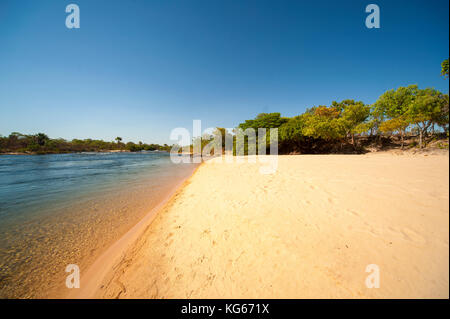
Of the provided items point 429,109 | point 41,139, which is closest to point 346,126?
point 429,109

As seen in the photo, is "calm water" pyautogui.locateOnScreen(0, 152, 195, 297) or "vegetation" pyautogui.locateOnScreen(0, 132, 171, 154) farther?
"vegetation" pyautogui.locateOnScreen(0, 132, 171, 154)

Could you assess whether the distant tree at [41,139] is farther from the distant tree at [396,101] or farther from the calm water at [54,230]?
the distant tree at [396,101]

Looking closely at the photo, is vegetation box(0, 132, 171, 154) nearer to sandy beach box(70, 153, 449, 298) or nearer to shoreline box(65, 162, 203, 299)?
shoreline box(65, 162, 203, 299)

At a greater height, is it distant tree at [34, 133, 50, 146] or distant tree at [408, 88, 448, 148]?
distant tree at [34, 133, 50, 146]

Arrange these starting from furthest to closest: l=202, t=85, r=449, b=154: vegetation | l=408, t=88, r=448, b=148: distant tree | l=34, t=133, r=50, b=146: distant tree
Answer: l=34, t=133, r=50, b=146: distant tree, l=202, t=85, r=449, b=154: vegetation, l=408, t=88, r=448, b=148: distant tree

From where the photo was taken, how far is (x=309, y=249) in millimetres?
2385

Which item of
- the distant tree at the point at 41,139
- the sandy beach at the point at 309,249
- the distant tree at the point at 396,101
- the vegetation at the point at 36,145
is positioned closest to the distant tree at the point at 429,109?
the sandy beach at the point at 309,249

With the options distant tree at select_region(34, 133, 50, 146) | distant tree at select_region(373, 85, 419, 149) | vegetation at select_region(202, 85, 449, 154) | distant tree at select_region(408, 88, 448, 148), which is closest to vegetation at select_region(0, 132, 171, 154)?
distant tree at select_region(34, 133, 50, 146)

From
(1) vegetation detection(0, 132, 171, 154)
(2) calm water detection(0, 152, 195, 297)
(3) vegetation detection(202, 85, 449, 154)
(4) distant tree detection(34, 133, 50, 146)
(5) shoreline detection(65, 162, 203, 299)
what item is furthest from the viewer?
(4) distant tree detection(34, 133, 50, 146)

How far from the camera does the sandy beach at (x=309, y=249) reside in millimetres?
1558

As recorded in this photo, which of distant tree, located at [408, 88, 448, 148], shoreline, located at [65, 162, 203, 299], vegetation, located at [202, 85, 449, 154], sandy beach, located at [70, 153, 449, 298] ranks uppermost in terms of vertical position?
vegetation, located at [202, 85, 449, 154]

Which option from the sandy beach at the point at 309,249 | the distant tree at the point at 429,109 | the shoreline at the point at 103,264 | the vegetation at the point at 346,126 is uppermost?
the vegetation at the point at 346,126

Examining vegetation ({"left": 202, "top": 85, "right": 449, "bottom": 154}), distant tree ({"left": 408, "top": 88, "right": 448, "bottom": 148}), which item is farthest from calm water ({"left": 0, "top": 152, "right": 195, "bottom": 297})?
vegetation ({"left": 202, "top": 85, "right": 449, "bottom": 154})

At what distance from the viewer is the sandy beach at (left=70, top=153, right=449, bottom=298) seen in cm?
156
